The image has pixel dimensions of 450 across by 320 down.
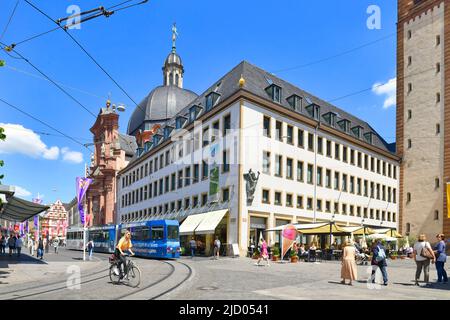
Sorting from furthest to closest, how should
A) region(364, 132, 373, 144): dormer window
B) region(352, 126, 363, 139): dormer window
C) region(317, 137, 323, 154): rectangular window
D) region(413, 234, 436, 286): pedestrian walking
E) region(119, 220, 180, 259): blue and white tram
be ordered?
region(364, 132, 373, 144): dormer window
region(352, 126, 363, 139): dormer window
region(317, 137, 323, 154): rectangular window
region(119, 220, 180, 259): blue and white tram
region(413, 234, 436, 286): pedestrian walking

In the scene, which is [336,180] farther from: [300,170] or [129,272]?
[129,272]

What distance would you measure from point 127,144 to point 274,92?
5317 cm

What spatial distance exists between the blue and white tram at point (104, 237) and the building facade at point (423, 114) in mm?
34175

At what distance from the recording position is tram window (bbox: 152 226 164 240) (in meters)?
33.6

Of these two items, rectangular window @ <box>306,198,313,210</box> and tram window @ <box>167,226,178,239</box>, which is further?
rectangular window @ <box>306,198,313,210</box>

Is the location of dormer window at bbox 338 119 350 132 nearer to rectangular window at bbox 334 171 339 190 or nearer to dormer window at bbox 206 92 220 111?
rectangular window at bbox 334 171 339 190

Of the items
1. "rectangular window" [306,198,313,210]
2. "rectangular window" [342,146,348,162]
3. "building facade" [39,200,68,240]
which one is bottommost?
"building facade" [39,200,68,240]

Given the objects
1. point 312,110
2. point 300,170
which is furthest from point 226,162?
point 312,110

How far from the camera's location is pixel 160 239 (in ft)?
110

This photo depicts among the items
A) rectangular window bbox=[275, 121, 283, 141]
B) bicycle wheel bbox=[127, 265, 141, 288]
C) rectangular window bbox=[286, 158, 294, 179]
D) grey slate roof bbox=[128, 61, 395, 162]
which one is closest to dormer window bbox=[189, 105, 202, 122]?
grey slate roof bbox=[128, 61, 395, 162]

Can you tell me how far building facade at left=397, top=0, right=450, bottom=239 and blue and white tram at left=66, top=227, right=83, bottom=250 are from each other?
38.1m

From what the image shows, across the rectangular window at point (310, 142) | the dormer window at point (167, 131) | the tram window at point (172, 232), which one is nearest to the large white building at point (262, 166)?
the rectangular window at point (310, 142)
